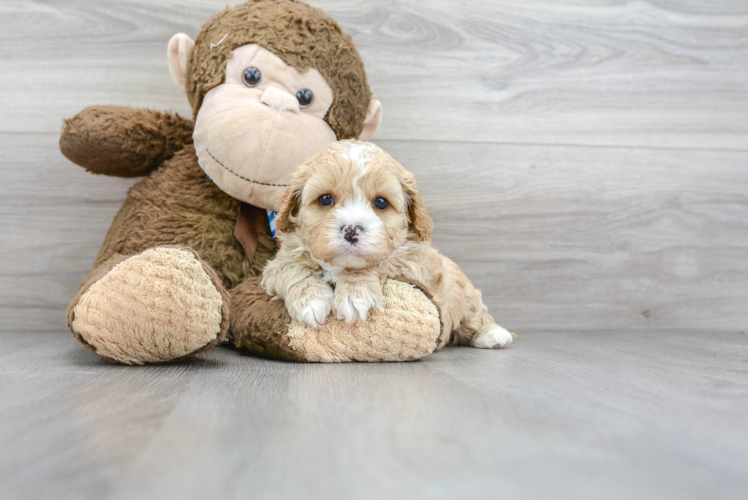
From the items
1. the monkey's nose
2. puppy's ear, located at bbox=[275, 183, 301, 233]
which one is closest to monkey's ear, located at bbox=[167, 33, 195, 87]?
the monkey's nose

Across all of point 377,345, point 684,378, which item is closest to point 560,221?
point 684,378

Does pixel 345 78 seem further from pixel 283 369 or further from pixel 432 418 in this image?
pixel 432 418

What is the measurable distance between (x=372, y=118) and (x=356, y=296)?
55 cm

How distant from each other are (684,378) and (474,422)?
501 mm

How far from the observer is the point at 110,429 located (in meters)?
0.62

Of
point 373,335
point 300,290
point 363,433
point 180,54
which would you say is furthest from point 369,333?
point 180,54

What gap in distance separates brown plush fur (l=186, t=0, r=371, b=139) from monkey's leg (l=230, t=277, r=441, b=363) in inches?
17.2

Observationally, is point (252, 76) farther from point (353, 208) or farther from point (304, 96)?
point (353, 208)

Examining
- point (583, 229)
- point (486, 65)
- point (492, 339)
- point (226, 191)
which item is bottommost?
point (492, 339)

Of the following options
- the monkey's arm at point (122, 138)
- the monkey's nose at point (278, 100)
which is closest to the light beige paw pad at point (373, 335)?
the monkey's nose at point (278, 100)

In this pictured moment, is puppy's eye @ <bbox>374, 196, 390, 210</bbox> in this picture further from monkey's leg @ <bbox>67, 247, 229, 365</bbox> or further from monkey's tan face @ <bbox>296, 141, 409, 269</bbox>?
monkey's leg @ <bbox>67, 247, 229, 365</bbox>

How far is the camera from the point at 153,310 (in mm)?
883

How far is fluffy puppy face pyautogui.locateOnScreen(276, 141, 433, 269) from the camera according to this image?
0.95 metres

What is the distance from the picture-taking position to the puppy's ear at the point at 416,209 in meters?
1.05
